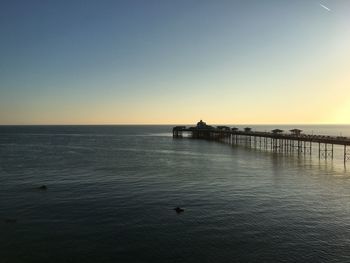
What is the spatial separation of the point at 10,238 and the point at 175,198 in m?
16.5

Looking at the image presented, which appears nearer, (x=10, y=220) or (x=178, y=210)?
(x=10, y=220)

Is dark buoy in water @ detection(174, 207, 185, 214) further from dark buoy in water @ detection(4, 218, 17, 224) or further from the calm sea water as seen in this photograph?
dark buoy in water @ detection(4, 218, 17, 224)

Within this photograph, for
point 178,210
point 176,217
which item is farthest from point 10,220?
point 178,210

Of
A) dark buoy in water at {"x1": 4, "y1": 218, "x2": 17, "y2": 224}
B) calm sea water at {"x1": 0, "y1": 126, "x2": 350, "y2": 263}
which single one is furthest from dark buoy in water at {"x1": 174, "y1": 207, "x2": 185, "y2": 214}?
dark buoy in water at {"x1": 4, "y1": 218, "x2": 17, "y2": 224}

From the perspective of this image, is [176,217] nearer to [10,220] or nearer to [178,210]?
[178,210]

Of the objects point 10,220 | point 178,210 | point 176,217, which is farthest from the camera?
point 178,210

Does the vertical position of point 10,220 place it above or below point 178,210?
below

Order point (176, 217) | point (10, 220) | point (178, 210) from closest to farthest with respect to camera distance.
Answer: point (10, 220) < point (176, 217) < point (178, 210)

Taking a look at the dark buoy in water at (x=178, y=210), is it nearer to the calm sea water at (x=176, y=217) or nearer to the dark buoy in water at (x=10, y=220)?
the calm sea water at (x=176, y=217)

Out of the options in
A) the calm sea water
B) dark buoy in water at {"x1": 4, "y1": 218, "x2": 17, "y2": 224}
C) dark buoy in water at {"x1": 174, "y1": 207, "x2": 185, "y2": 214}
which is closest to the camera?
the calm sea water

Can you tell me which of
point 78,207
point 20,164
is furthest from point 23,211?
point 20,164

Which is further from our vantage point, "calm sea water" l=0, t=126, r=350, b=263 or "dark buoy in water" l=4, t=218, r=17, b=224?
"dark buoy in water" l=4, t=218, r=17, b=224

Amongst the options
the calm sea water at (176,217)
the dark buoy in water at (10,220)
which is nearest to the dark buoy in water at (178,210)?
the calm sea water at (176,217)

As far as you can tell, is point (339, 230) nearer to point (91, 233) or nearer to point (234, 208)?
point (234, 208)
